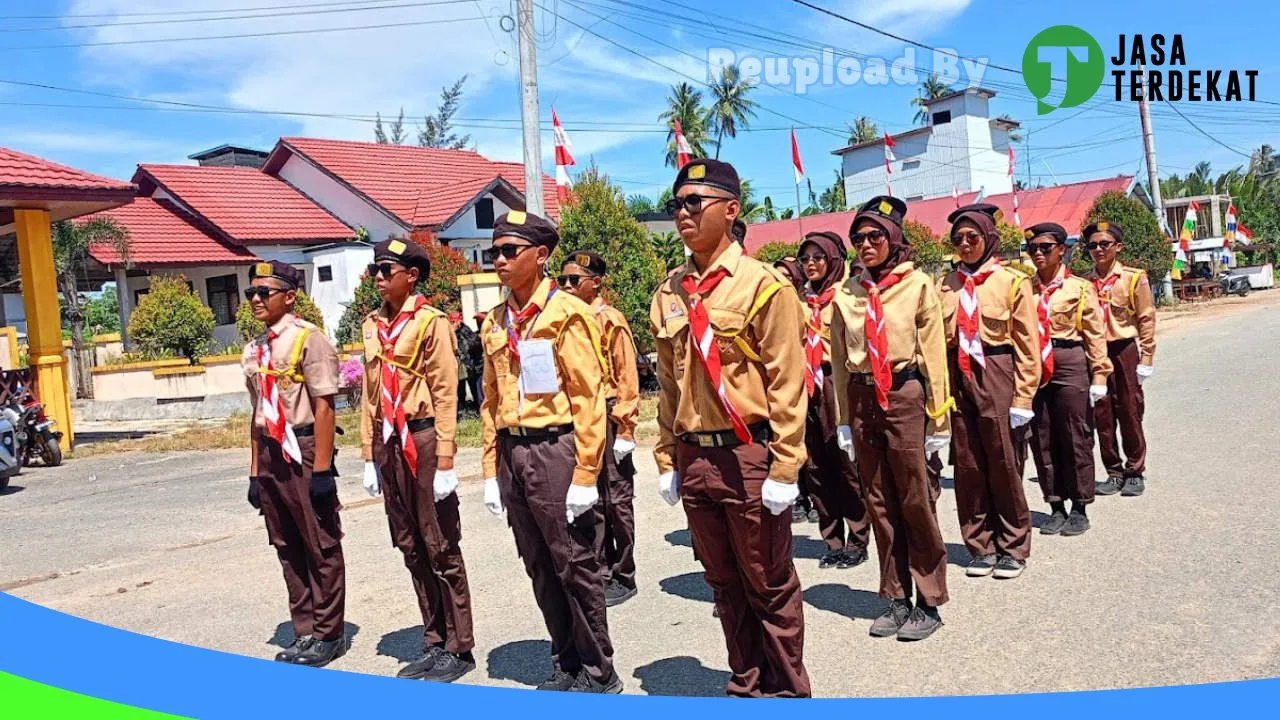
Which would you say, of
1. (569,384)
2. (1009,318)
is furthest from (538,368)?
(1009,318)

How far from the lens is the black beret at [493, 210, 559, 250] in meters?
4.39

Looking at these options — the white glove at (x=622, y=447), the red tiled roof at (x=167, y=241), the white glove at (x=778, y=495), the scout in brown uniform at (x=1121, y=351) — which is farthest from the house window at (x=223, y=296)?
the white glove at (x=778, y=495)

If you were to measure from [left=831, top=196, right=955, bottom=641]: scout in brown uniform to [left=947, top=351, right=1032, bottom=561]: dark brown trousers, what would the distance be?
1.01m

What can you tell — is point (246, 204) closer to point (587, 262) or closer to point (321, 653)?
point (587, 262)

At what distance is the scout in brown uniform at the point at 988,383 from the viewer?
602 cm

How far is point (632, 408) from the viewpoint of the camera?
623cm

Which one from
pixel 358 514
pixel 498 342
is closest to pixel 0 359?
pixel 358 514

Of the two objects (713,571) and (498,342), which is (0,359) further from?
(713,571)

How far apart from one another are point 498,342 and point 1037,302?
4.22m

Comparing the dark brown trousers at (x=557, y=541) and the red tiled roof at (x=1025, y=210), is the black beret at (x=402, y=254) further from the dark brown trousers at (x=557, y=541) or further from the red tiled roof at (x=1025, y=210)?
the red tiled roof at (x=1025, y=210)

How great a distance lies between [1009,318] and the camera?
6.16 m

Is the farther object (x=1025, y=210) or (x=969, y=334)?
(x=1025, y=210)

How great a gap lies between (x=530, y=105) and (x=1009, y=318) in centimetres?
776

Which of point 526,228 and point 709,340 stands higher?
point 526,228
